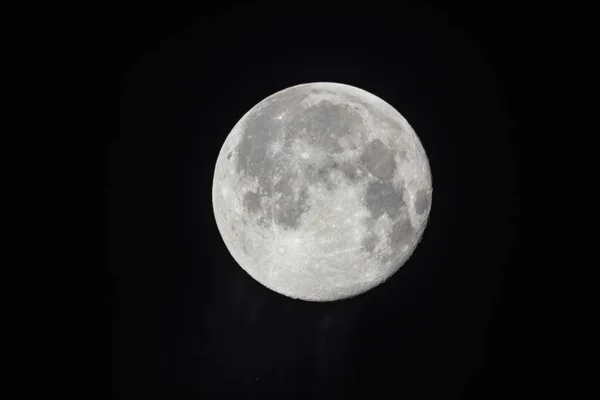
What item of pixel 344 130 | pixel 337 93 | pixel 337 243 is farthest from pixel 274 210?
pixel 337 93

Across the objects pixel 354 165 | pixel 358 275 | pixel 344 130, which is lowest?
pixel 358 275

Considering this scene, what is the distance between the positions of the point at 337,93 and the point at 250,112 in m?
0.92

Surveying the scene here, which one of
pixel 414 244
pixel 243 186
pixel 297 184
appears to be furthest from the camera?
pixel 414 244

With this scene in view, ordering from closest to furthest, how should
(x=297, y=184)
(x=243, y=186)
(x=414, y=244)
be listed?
(x=297, y=184)
(x=243, y=186)
(x=414, y=244)

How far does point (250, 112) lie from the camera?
4.86 meters

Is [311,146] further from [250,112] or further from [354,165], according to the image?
[250,112]

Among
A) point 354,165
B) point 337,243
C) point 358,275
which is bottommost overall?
point 358,275

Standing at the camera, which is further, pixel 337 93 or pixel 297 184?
pixel 337 93

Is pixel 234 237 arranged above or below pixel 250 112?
below

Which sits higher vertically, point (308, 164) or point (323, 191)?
point (308, 164)

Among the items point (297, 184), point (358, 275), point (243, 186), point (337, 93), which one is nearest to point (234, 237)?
point (243, 186)

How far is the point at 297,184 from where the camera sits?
4.12 metres

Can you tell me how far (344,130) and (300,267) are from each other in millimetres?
1299

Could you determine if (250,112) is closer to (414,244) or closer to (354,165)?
(354,165)
